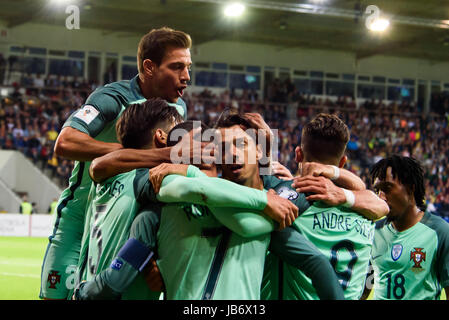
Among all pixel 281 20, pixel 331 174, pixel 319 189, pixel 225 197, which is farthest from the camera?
pixel 281 20

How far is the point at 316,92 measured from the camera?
3016 centimetres

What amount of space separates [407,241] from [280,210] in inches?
66.1

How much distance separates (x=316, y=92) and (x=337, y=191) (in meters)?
27.9

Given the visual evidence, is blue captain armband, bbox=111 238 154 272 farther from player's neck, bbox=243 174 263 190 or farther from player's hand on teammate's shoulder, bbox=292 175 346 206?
player's hand on teammate's shoulder, bbox=292 175 346 206

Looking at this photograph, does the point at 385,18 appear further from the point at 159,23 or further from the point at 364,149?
the point at 159,23

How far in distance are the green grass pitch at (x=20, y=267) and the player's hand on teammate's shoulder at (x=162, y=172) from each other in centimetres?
614

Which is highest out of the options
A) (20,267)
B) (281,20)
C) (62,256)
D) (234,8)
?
(281,20)

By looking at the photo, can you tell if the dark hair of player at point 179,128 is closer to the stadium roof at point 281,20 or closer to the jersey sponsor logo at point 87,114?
the jersey sponsor logo at point 87,114

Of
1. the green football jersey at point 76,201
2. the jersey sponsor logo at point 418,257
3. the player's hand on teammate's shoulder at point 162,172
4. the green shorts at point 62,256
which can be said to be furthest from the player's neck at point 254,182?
the green shorts at point 62,256

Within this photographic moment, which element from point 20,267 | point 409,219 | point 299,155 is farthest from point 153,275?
point 20,267

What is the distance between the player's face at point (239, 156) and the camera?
258 cm

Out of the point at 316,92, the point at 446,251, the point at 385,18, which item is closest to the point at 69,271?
the point at 446,251

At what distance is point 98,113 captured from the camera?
138 inches

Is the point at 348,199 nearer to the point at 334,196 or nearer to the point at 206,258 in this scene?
the point at 334,196
